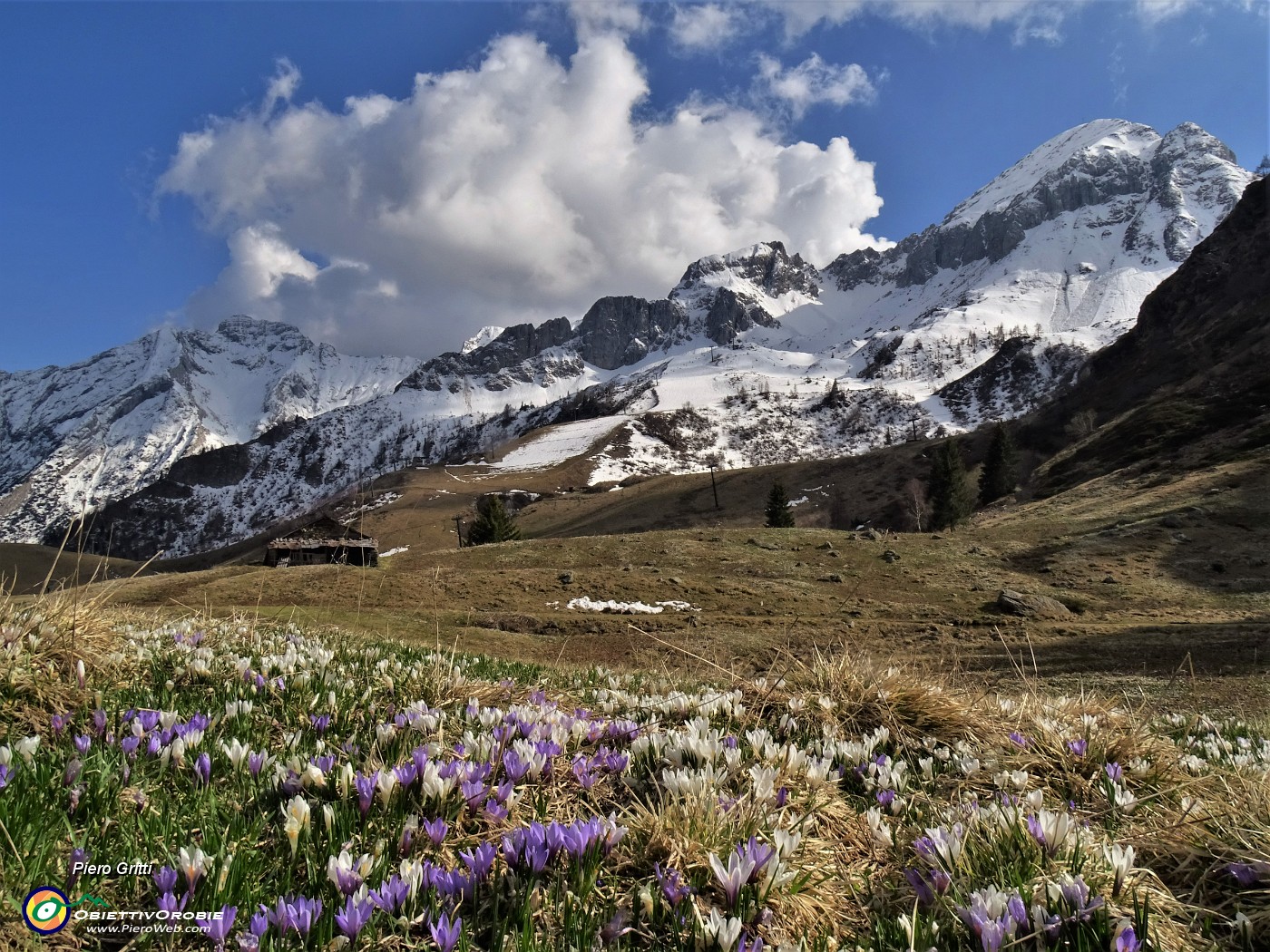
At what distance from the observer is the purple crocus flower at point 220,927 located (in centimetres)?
180

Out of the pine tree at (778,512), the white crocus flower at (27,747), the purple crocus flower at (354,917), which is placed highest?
the pine tree at (778,512)

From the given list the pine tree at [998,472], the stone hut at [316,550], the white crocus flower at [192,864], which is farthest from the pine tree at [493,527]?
the white crocus flower at [192,864]

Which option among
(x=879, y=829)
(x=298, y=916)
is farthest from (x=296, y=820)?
(x=879, y=829)

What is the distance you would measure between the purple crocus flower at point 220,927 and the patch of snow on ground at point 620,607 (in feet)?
114

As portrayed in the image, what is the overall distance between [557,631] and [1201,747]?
27.2m

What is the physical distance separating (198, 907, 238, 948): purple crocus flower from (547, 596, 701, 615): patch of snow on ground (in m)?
34.8

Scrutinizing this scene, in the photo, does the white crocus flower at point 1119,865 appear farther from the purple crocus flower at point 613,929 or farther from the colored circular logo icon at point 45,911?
the colored circular logo icon at point 45,911

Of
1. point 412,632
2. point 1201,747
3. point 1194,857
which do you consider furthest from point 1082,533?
point 1194,857

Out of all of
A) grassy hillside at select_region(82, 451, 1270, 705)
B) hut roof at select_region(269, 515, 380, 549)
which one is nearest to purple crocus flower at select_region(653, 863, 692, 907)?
grassy hillside at select_region(82, 451, 1270, 705)

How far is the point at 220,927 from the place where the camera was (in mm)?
1800

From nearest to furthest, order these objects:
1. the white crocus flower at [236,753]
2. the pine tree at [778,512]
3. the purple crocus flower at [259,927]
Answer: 1. the purple crocus flower at [259,927]
2. the white crocus flower at [236,753]
3. the pine tree at [778,512]

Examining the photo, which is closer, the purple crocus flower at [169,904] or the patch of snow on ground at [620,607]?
the purple crocus flower at [169,904]

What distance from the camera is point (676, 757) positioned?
355cm

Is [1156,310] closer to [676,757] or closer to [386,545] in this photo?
[386,545]
